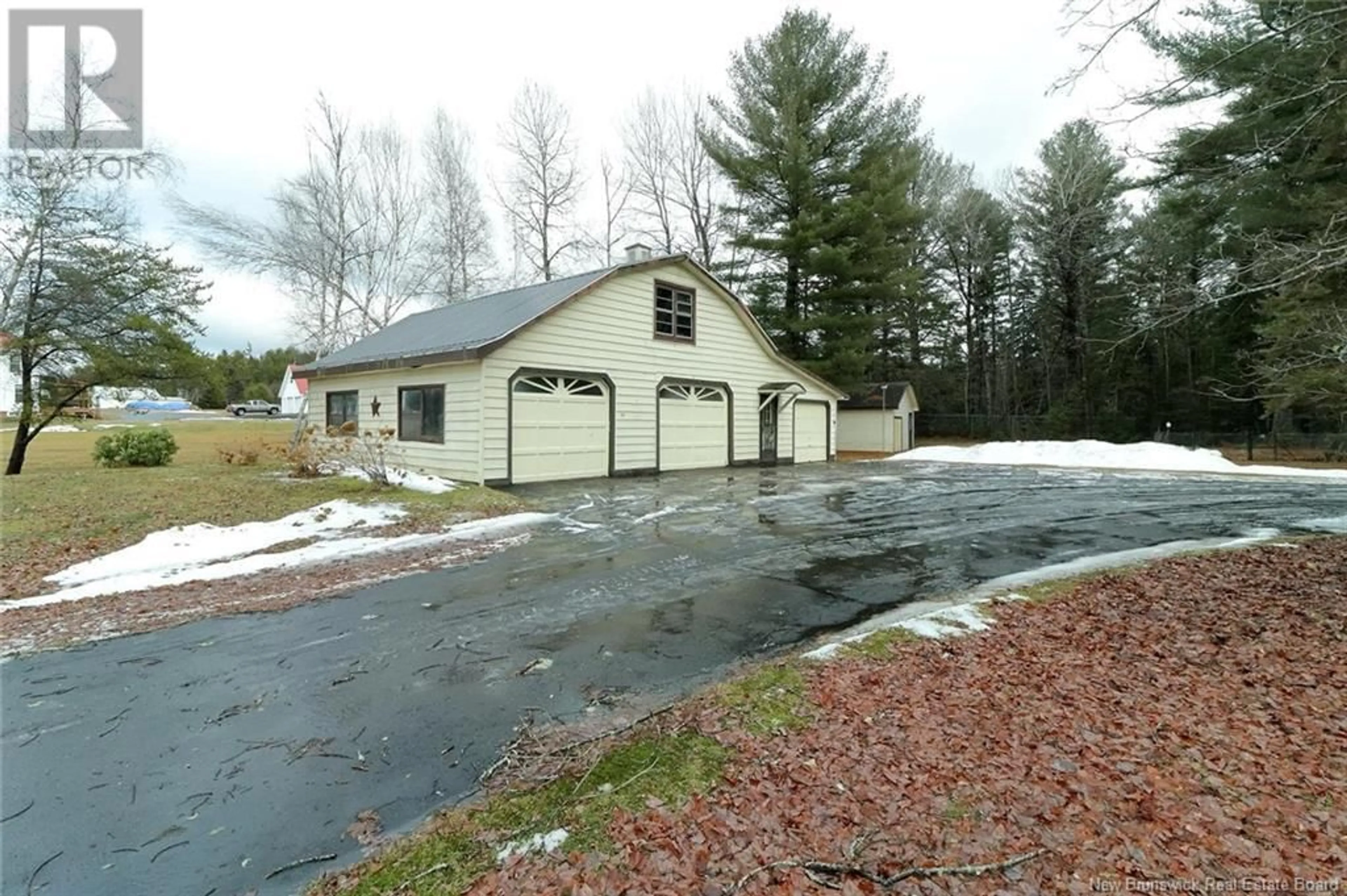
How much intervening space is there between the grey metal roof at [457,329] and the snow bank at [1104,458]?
46.5 ft

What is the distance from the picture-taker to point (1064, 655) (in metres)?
4.11

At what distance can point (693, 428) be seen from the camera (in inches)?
655

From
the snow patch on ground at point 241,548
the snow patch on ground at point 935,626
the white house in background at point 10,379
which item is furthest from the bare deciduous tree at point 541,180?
the snow patch on ground at point 935,626

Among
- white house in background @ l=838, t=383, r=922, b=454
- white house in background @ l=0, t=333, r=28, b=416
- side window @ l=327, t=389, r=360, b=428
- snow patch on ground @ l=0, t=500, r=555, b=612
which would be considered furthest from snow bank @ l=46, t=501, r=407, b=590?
white house in background @ l=838, t=383, r=922, b=454

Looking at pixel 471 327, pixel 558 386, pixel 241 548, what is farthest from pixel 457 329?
pixel 241 548

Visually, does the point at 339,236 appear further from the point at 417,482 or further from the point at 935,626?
the point at 935,626

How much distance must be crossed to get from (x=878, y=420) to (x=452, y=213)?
19.1 metres

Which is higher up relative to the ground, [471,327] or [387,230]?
[387,230]

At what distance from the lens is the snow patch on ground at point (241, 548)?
5930mm

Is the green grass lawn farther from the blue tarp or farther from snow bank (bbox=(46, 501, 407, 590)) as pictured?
the blue tarp

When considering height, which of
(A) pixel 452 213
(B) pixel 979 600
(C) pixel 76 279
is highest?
(A) pixel 452 213

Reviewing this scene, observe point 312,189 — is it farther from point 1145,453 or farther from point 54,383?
point 1145,453

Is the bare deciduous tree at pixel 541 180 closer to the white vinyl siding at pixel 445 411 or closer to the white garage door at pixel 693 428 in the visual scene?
the white vinyl siding at pixel 445 411

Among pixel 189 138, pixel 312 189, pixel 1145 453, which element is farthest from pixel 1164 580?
pixel 312 189
